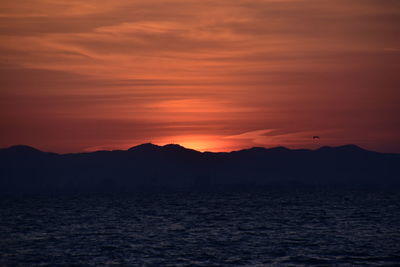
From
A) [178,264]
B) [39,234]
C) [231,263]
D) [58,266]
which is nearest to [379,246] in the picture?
[231,263]

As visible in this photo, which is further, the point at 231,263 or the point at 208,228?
the point at 208,228

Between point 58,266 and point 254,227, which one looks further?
point 254,227

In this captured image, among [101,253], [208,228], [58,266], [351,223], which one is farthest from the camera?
[351,223]

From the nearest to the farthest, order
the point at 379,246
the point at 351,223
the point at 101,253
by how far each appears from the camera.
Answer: the point at 101,253
the point at 379,246
the point at 351,223

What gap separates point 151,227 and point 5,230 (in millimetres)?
22789

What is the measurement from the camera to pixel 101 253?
2495 inches

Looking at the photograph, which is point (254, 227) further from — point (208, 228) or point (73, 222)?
point (73, 222)

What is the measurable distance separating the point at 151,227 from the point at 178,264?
40.0 metres

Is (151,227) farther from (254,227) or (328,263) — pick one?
(328,263)

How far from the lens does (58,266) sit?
55.8 metres

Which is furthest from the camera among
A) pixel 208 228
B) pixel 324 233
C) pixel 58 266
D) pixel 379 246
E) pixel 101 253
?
pixel 208 228

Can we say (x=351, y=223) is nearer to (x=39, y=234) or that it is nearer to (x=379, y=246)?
(x=379, y=246)

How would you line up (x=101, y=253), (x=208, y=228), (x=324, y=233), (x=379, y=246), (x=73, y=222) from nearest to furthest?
(x=101, y=253) → (x=379, y=246) → (x=324, y=233) → (x=208, y=228) → (x=73, y=222)

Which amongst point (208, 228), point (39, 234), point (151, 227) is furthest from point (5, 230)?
point (208, 228)
